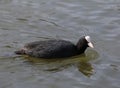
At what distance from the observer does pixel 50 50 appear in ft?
41.9

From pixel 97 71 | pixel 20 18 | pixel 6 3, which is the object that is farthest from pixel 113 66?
pixel 6 3

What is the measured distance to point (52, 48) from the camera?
Answer: 1280 centimetres

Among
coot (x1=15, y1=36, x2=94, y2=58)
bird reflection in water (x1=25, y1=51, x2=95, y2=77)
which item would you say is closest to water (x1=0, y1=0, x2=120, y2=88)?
bird reflection in water (x1=25, y1=51, x2=95, y2=77)

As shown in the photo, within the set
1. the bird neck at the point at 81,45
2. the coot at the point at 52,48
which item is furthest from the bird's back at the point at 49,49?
the bird neck at the point at 81,45

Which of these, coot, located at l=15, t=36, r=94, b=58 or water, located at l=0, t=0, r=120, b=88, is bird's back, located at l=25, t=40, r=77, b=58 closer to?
coot, located at l=15, t=36, r=94, b=58

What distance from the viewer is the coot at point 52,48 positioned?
12758mm

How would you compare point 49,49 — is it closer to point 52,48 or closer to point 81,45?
point 52,48

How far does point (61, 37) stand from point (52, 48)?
1.26 metres

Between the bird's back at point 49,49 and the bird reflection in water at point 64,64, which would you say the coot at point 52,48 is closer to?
the bird's back at point 49,49

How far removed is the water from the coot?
0.16 metres

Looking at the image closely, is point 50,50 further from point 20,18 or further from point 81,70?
point 20,18

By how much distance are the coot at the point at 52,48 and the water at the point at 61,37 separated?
0.16m

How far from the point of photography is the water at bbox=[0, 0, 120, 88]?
11.6 m

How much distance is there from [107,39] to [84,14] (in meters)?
1.86
